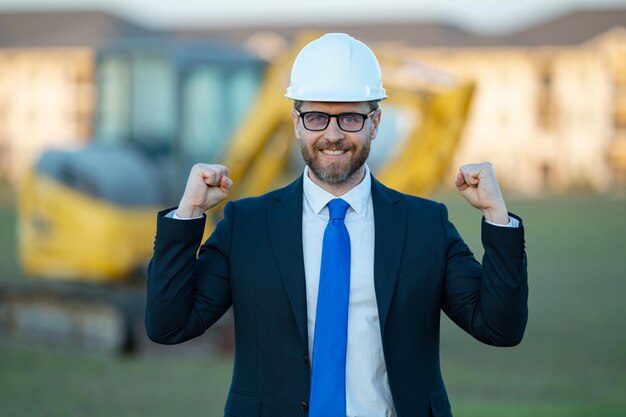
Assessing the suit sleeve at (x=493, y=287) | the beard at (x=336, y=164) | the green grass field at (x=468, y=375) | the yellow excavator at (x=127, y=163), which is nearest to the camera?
the suit sleeve at (x=493, y=287)

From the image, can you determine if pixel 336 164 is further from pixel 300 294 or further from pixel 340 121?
pixel 300 294

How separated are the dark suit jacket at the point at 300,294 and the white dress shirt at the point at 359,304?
0.04 m

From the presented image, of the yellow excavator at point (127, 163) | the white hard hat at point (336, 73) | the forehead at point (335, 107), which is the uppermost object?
the white hard hat at point (336, 73)

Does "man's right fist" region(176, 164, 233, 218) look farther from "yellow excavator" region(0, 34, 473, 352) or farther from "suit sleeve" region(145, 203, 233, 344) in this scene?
"yellow excavator" region(0, 34, 473, 352)

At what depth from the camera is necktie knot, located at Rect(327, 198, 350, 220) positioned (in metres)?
3.06

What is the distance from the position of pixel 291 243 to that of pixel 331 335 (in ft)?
0.90

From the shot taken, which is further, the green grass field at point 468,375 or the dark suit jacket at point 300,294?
the green grass field at point 468,375

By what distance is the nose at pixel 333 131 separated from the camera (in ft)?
9.84

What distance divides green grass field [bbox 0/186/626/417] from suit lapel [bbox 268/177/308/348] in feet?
14.9

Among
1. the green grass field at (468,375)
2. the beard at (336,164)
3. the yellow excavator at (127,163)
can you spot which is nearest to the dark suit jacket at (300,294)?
the beard at (336,164)

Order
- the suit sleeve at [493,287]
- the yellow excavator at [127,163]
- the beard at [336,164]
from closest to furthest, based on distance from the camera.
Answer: the suit sleeve at [493,287], the beard at [336,164], the yellow excavator at [127,163]

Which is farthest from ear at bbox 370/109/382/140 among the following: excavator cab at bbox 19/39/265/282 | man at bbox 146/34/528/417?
excavator cab at bbox 19/39/265/282

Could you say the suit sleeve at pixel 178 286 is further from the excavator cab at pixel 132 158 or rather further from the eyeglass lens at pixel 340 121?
the excavator cab at pixel 132 158

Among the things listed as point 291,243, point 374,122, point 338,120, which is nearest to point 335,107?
point 338,120
